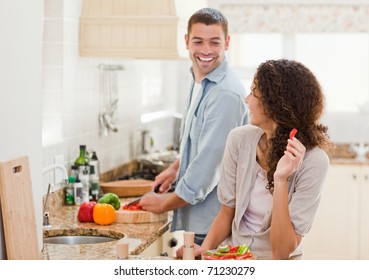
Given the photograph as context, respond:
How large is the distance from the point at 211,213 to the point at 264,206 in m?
0.59

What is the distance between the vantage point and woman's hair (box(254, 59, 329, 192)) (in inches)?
94.8

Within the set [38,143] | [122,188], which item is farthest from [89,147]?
[38,143]

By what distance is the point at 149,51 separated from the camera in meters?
3.87

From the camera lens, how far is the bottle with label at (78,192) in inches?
141

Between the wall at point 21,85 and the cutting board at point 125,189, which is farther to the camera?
the cutting board at point 125,189

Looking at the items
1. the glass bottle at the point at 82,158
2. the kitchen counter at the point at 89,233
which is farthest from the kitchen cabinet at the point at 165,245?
the glass bottle at the point at 82,158

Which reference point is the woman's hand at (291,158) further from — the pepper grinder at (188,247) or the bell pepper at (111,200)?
the bell pepper at (111,200)

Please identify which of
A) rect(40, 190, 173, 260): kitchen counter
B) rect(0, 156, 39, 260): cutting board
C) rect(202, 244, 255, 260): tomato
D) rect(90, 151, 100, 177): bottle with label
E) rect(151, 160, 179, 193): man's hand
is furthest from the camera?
rect(90, 151, 100, 177): bottle with label

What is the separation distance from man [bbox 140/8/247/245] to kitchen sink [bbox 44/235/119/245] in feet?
0.96

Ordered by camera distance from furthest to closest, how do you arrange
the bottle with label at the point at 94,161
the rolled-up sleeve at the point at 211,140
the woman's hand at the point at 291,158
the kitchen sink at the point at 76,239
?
1. the bottle with label at the point at 94,161
2. the kitchen sink at the point at 76,239
3. the rolled-up sleeve at the point at 211,140
4. the woman's hand at the point at 291,158

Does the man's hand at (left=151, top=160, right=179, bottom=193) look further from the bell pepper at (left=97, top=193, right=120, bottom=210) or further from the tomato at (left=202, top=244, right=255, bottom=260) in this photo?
the tomato at (left=202, top=244, right=255, bottom=260)

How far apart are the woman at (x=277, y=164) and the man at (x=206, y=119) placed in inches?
15.4

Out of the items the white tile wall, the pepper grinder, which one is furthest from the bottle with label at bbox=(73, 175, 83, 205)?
the pepper grinder
